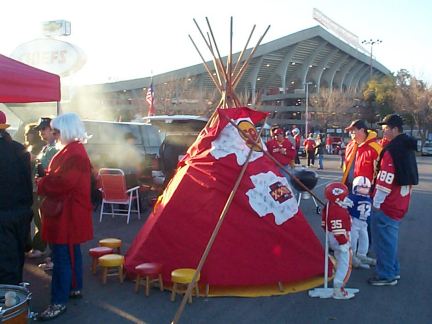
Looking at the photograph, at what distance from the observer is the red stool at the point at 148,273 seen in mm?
Answer: 5102

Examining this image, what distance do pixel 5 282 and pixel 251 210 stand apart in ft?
8.72

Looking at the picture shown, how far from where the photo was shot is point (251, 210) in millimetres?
5453

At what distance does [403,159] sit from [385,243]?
40.8 inches

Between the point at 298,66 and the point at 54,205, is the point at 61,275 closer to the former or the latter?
the point at 54,205

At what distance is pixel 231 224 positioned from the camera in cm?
537

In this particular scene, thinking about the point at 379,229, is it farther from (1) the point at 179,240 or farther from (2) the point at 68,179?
(2) the point at 68,179

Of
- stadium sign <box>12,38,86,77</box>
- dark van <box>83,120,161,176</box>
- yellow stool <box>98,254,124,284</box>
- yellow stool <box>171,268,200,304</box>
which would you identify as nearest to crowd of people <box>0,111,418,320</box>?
yellow stool <box>98,254,124,284</box>

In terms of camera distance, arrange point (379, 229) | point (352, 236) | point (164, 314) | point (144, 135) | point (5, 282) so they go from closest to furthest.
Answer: point (5, 282)
point (164, 314)
point (379, 229)
point (352, 236)
point (144, 135)

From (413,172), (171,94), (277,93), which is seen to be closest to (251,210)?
(413,172)

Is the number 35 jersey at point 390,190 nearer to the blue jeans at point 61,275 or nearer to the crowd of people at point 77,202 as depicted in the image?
the crowd of people at point 77,202

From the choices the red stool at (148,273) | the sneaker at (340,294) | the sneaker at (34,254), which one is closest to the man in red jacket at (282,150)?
the sneaker at (340,294)

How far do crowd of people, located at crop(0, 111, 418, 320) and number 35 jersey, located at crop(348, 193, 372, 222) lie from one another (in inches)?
0.5

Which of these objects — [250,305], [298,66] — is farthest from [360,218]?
[298,66]

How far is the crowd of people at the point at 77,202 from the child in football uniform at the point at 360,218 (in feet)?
0.04
